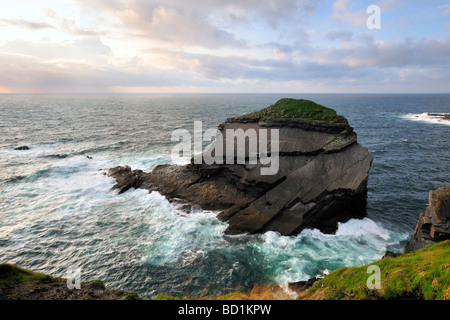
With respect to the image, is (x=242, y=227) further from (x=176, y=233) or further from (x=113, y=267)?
(x=113, y=267)

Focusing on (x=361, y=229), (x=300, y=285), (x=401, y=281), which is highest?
(x=401, y=281)

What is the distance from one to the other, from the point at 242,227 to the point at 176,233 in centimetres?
788

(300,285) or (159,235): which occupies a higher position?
(159,235)

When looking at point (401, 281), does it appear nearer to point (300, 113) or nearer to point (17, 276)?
point (17, 276)

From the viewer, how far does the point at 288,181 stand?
29.3 metres

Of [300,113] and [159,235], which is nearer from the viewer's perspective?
[159,235]

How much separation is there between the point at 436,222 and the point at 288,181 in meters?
14.3

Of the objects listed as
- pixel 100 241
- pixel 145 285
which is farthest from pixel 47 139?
pixel 145 285

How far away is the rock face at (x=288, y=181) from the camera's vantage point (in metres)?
27.2

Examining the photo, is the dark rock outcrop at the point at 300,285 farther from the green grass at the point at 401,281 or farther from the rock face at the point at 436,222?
the rock face at the point at 436,222

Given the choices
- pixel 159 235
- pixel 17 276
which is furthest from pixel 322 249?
pixel 17 276

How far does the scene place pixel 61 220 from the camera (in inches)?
1149

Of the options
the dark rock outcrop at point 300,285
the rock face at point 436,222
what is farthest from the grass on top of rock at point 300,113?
the dark rock outcrop at point 300,285

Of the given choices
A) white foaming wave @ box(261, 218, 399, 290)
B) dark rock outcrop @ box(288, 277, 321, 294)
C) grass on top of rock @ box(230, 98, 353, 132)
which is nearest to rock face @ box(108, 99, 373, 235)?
grass on top of rock @ box(230, 98, 353, 132)
